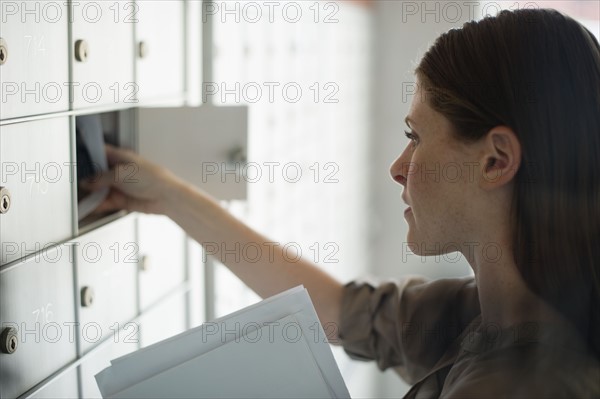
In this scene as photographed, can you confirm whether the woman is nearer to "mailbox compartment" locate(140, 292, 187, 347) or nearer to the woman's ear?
the woman's ear

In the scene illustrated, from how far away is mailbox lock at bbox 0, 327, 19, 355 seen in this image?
71 cm

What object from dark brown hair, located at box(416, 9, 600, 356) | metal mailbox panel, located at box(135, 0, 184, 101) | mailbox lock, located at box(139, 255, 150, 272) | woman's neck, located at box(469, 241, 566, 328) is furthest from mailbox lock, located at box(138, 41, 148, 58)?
woman's neck, located at box(469, 241, 566, 328)

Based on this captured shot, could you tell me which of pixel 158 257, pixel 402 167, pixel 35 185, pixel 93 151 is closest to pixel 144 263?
pixel 158 257

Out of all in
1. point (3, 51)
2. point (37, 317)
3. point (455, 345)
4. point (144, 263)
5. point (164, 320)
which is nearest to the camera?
point (3, 51)

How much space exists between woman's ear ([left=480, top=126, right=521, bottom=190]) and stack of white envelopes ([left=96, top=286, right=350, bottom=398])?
0.79 ft

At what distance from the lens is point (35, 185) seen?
0.75 meters

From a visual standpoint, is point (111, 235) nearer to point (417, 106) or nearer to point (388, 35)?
point (417, 106)

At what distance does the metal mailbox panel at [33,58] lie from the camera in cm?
68

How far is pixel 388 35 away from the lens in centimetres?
238

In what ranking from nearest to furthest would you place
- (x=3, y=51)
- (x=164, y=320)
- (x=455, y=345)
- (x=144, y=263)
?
1. (x=3, y=51)
2. (x=455, y=345)
3. (x=144, y=263)
4. (x=164, y=320)

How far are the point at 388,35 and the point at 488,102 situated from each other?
1.70 m

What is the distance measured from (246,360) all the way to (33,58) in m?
0.37

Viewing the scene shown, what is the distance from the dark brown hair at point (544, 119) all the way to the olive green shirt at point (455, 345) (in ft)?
0.18

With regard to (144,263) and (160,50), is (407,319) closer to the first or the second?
(144,263)
